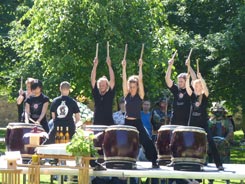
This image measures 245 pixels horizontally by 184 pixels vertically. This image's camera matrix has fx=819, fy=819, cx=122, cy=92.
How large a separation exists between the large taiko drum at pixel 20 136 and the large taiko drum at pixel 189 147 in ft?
8.04

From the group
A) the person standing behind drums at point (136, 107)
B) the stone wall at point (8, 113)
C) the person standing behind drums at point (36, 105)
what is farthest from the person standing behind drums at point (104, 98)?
the stone wall at point (8, 113)

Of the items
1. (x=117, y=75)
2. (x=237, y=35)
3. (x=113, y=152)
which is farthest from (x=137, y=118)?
(x=237, y=35)

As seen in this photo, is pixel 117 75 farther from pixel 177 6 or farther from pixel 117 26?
pixel 177 6

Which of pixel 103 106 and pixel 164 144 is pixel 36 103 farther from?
pixel 164 144

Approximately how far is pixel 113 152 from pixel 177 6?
14.4 m

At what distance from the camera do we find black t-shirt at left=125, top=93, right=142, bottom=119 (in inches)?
531

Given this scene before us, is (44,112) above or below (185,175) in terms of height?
above

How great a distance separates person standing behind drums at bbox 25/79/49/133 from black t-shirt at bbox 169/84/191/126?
2467 mm

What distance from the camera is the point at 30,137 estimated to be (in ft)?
45.6

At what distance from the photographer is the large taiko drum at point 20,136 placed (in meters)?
14.4

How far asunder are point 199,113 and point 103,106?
164 cm

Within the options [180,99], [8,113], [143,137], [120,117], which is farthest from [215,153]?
[8,113]

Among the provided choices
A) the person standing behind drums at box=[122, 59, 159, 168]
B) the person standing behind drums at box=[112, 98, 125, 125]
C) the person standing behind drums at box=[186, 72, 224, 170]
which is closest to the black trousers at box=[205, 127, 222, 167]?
the person standing behind drums at box=[186, 72, 224, 170]

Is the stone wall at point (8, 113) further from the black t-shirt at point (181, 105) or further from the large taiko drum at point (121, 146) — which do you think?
the large taiko drum at point (121, 146)
